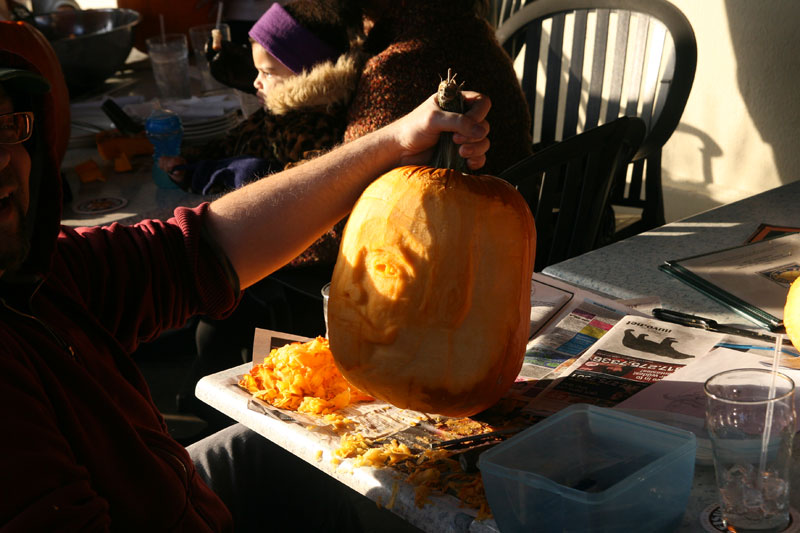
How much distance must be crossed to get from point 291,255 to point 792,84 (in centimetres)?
212

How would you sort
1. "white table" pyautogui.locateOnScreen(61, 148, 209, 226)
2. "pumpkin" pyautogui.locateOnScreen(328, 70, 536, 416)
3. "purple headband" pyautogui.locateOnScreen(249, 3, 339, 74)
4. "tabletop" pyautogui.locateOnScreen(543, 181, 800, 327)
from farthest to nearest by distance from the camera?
"purple headband" pyautogui.locateOnScreen(249, 3, 339, 74), "white table" pyautogui.locateOnScreen(61, 148, 209, 226), "tabletop" pyautogui.locateOnScreen(543, 181, 800, 327), "pumpkin" pyautogui.locateOnScreen(328, 70, 536, 416)

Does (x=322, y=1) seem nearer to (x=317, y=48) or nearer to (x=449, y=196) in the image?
(x=317, y=48)

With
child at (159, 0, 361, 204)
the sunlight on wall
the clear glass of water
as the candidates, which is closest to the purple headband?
child at (159, 0, 361, 204)

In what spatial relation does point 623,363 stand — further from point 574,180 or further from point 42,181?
point 42,181

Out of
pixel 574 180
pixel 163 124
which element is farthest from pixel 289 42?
pixel 574 180

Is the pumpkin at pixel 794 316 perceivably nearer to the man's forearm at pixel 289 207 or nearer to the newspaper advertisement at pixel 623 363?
the newspaper advertisement at pixel 623 363

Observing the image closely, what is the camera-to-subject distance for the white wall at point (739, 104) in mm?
2682

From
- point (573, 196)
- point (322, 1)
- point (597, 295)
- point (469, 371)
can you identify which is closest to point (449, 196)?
point (469, 371)

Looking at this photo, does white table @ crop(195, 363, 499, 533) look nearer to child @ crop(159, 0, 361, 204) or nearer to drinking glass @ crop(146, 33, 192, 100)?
child @ crop(159, 0, 361, 204)

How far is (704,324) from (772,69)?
6.16 ft

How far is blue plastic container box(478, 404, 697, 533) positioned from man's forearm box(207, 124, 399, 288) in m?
0.51

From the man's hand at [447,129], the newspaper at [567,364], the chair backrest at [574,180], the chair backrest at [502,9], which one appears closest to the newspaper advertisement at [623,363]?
the newspaper at [567,364]

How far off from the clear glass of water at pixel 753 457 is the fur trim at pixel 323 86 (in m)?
1.29

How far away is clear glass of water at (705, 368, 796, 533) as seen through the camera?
78 centimetres
